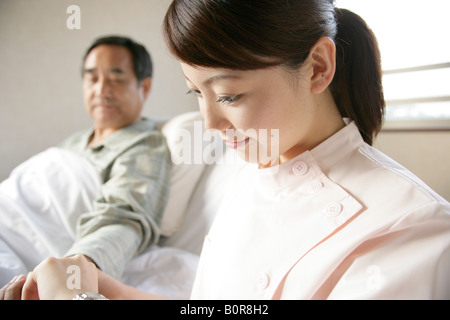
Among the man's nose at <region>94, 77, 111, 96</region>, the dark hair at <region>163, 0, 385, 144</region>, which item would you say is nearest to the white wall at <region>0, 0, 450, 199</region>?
the dark hair at <region>163, 0, 385, 144</region>

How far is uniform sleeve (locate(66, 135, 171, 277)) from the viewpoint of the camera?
0.69 meters

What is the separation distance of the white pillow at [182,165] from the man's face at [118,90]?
12 centimetres

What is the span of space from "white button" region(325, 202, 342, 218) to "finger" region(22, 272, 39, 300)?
29cm

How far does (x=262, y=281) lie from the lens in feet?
1.30

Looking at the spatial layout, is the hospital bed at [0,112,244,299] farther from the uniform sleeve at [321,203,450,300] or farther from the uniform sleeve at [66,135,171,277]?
the uniform sleeve at [321,203,450,300]

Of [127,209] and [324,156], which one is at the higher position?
[324,156]

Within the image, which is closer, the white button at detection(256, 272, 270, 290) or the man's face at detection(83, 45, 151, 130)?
the white button at detection(256, 272, 270, 290)

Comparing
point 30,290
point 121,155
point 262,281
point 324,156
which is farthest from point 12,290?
point 121,155

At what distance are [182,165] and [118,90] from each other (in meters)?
0.25

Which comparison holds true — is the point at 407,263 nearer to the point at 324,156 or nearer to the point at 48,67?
the point at 324,156

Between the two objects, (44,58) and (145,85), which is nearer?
(44,58)

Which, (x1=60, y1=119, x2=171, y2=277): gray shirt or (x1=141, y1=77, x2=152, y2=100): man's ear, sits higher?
(x1=141, y1=77, x2=152, y2=100): man's ear

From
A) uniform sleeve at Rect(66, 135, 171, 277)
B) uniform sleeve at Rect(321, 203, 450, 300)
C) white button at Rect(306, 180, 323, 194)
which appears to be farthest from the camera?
uniform sleeve at Rect(66, 135, 171, 277)
